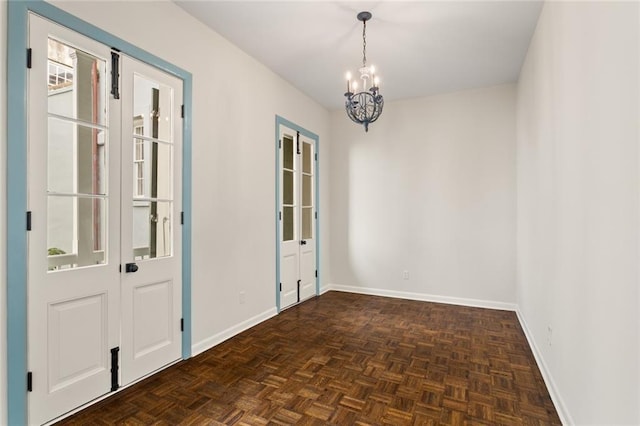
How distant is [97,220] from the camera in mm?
2252

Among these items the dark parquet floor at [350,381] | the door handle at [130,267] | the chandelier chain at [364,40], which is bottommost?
the dark parquet floor at [350,381]

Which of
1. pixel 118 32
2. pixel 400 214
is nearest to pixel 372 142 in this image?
pixel 400 214

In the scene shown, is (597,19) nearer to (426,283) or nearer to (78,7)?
(78,7)

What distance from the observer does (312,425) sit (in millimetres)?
2000

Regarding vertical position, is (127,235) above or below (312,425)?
above

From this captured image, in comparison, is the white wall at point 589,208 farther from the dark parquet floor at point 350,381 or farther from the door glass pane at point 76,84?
the door glass pane at point 76,84

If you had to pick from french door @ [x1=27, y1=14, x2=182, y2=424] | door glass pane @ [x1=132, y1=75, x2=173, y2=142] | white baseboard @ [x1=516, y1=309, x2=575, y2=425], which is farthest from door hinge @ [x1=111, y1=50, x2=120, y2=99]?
white baseboard @ [x1=516, y1=309, x2=575, y2=425]

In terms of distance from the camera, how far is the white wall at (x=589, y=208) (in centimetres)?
123

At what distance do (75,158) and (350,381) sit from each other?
2424 millimetres

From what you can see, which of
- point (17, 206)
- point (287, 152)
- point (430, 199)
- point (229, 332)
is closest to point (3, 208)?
point (17, 206)

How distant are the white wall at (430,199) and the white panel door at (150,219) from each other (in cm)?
308

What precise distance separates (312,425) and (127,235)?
1.79 m

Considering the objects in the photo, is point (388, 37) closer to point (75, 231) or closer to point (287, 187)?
point (287, 187)

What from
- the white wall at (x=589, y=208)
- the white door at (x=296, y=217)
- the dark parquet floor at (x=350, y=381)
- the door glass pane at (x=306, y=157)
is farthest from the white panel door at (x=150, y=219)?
the white wall at (x=589, y=208)
